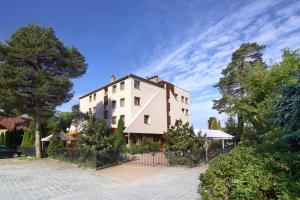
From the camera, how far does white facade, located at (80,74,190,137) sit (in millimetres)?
37094

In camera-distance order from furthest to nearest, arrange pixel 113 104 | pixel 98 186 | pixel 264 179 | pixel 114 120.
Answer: pixel 113 104 < pixel 114 120 < pixel 98 186 < pixel 264 179

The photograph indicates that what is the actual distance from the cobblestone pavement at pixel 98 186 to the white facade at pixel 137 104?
63.9 feet

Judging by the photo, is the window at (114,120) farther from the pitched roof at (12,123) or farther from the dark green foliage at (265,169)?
the dark green foliage at (265,169)

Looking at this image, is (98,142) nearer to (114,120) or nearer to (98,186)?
(98,186)

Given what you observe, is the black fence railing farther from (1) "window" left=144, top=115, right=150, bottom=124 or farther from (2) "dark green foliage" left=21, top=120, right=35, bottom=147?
(1) "window" left=144, top=115, right=150, bottom=124

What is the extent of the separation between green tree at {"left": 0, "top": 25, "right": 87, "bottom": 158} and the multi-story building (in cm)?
1019

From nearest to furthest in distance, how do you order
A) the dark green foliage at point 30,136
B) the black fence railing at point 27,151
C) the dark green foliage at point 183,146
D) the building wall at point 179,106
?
the dark green foliage at point 183,146
the black fence railing at point 27,151
the dark green foliage at point 30,136
the building wall at point 179,106

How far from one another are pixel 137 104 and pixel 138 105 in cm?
23

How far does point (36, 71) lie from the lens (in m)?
26.4

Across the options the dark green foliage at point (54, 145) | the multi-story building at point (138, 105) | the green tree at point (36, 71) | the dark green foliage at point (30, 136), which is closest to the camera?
the green tree at point (36, 71)

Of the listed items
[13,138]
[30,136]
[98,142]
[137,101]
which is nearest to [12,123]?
[13,138]

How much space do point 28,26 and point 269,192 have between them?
27.8m

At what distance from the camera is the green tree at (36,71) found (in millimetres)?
25766

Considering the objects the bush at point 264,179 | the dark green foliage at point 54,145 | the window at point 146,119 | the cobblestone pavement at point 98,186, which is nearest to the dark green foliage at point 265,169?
the bush at point 264,179
